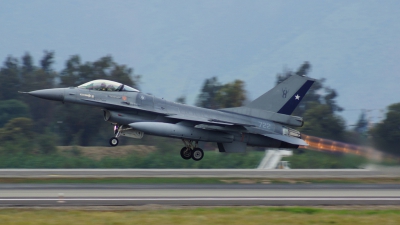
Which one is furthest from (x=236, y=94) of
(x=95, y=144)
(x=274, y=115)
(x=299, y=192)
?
(x=299, y=192)

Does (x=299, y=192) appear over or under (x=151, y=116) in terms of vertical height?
under

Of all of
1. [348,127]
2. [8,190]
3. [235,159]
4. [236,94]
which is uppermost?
[236,94]

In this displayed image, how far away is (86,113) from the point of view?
161ft

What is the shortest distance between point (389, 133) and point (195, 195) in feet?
55.4

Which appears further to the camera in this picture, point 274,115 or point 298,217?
point 274,115

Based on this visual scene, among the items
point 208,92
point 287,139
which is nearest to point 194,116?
point 287,139

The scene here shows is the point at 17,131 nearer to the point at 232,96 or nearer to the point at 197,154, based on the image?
the point at 232,96

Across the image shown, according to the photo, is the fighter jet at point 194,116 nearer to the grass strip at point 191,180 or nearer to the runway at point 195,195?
the grass strip at point 191,180

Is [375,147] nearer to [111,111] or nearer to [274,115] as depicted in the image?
[274,115]

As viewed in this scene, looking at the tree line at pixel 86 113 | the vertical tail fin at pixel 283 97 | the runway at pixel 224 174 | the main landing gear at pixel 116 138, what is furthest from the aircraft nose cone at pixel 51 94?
the tree line at pixel 86 113

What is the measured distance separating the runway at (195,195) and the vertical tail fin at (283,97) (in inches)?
242

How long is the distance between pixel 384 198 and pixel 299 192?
2.62m

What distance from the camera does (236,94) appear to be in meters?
48.4

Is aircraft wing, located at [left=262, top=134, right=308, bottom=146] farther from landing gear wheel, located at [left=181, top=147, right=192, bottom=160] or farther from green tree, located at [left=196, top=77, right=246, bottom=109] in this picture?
green tree, located at [left=196, top=77, right=246, bottom=109]
